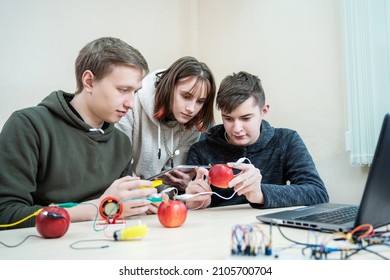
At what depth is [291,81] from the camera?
6.91 ft

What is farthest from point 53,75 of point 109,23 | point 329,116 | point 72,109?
point 329,116

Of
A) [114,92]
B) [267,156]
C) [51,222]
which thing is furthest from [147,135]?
[51,222]

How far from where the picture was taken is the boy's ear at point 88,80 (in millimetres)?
1302

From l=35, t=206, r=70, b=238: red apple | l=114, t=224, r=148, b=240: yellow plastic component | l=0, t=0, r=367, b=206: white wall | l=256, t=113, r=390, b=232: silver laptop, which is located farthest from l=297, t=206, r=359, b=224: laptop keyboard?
l=0, t=0, r=367, b=206: white wall

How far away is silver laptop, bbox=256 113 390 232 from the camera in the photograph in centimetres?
66

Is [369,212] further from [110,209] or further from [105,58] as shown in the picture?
[105,58]

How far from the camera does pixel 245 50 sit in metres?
2.37

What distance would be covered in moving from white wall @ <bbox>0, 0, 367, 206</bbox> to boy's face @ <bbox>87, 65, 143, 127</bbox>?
0.66 meters

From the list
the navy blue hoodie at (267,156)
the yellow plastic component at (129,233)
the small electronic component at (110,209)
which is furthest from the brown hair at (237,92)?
the yellow plastic component at (129,233)

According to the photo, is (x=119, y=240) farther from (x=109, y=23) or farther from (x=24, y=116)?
(x=109, y=23)

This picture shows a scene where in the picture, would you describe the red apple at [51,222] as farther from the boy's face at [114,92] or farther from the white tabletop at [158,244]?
the boy's face at [114,92]

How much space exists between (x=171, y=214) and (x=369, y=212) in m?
0.44

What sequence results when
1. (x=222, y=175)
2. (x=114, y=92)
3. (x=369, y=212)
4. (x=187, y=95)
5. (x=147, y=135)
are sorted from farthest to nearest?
(x=147, y=135) → (x=187, y=95) → (x=114, y=92) → (x=222, y=175) → (x=369, y=212)

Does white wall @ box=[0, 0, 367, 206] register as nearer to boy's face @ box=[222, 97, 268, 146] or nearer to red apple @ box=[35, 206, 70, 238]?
boy's face @ box=[222, 97, 268, 146]
